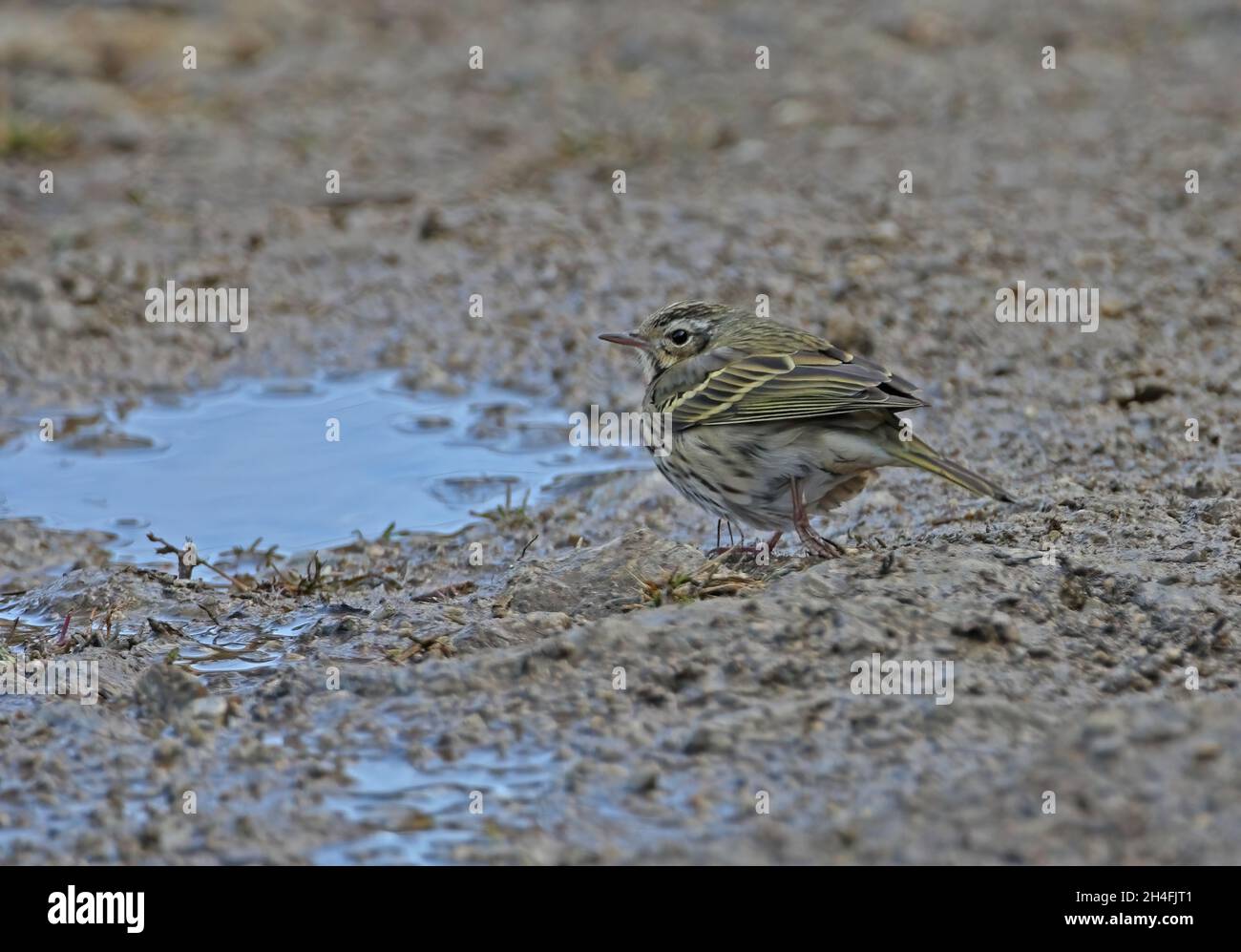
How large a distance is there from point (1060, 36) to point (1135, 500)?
9.60 m

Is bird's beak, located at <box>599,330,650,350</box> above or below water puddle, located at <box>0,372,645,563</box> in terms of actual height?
above

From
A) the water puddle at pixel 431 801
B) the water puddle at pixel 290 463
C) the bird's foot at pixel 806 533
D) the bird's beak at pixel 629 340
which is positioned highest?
the bird's beak at pixel 629 340

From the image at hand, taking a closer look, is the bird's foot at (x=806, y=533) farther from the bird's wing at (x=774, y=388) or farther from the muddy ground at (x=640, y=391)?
the bird's wing at (x=774, y=388)

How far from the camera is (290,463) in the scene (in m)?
9.38

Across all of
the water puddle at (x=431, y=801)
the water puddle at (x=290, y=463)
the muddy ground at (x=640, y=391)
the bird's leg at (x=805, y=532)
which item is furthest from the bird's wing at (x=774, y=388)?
the water puddle at (x=431, y=801)

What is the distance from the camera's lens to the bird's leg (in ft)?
22.4

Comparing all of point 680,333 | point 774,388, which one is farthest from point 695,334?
point 774,388

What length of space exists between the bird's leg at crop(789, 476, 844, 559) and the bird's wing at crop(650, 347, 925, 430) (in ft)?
1.03

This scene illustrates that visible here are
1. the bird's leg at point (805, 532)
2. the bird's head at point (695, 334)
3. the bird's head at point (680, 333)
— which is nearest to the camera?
the bird's leg at point (805, 532)

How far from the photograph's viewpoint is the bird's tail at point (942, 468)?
21.2 feet

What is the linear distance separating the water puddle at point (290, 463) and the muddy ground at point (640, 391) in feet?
0.83

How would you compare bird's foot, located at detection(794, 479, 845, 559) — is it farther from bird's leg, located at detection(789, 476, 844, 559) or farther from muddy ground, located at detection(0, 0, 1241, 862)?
muddy ground, located at detection(0, 0, 1241, 862)

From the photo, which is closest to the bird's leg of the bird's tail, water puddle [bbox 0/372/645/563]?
the bird's tail
